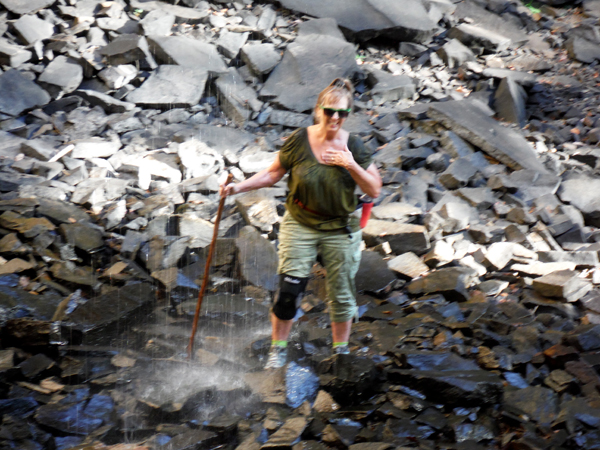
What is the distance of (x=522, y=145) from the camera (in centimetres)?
866

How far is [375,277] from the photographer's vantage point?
18.7 ft

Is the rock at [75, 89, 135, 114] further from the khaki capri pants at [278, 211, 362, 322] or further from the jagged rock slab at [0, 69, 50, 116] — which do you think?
the khaki capri pants at [278, 211, 362, 322]

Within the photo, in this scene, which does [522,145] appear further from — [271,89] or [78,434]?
[78,434]

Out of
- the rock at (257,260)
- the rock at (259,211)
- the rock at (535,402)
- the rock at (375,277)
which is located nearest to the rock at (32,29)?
the rock at (259,211)

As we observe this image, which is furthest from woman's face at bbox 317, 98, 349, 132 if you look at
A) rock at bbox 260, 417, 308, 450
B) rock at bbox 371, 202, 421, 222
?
rock at bbox 371, 202, 421, 222

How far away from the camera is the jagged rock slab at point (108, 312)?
4812 mm

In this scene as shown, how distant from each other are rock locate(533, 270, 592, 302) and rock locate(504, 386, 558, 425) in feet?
5.75

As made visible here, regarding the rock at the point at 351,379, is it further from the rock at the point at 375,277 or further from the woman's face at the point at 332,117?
the rock at the point at 375,277

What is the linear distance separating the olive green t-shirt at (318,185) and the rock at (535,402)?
5.34ft

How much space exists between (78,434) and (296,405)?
1.50 metres

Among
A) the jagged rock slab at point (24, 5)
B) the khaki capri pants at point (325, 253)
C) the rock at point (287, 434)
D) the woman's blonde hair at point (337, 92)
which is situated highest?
the woman's blonde hair at point (337, 92)

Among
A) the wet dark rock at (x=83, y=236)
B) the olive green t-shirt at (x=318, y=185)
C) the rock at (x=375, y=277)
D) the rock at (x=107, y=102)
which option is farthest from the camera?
the rock at (x=107, y=102)

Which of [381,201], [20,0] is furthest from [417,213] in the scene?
[20,0]

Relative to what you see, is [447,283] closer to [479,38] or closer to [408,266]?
[408,266]
